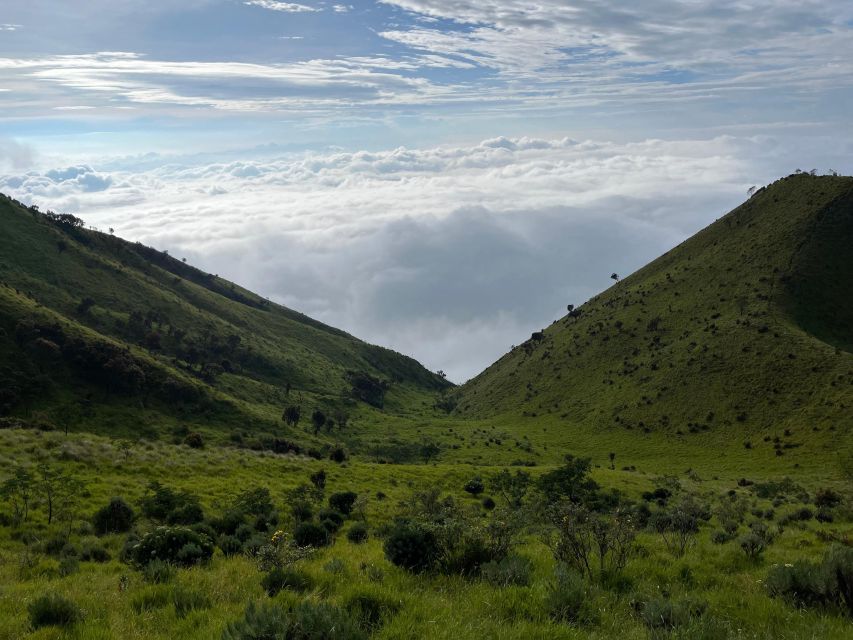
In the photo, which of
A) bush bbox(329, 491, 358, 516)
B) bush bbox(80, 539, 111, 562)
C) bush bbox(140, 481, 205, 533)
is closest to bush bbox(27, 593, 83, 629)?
bush bbox(80, 539, 111, 562)

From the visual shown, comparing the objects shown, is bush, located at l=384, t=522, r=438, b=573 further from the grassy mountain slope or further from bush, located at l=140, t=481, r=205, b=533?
the grassy mountain slope

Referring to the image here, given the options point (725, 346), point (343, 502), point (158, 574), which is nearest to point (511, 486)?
point (343, 502)

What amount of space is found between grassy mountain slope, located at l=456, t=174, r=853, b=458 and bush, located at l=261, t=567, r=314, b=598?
85844mm

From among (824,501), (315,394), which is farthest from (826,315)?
(315,394)

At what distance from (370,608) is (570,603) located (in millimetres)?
3463

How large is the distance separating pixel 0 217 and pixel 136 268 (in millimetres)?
38742

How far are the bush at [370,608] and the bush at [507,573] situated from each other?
2450 millimetres

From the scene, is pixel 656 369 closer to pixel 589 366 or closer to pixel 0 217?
pixel 589 366

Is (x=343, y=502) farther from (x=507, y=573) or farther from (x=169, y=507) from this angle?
(x=507, y=573)

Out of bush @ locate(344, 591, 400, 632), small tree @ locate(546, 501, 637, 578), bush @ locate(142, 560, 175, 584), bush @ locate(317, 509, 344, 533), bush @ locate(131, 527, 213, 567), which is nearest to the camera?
bush @ locate(344, 591, 400, 632)

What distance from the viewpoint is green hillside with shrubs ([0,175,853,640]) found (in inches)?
381

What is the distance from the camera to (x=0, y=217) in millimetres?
143625

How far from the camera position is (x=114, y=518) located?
24781 millimetres

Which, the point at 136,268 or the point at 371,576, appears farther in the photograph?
the point at 136,268
